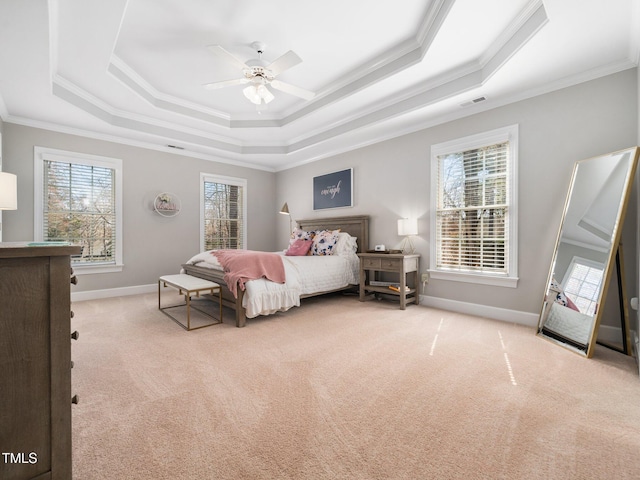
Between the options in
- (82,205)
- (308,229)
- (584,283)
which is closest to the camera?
(584,283)

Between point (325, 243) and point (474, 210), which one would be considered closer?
point (474, 210)

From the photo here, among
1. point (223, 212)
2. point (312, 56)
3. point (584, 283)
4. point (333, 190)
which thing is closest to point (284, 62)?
point (312, 56)

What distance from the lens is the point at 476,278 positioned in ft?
12.1

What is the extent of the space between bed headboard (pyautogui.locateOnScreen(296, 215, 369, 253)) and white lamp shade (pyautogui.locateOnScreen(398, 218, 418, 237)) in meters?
0.82

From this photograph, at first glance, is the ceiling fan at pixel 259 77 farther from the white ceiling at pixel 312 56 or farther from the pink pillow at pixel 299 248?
the pink pillow at pixel 299 248

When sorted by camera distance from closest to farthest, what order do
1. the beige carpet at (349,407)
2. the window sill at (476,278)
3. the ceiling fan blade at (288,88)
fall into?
1. the beige carpet at (349,407)
2. the ceiling fan blade at (288,88)
3. the window sill at (476,278)

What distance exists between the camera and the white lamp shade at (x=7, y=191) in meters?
2.87

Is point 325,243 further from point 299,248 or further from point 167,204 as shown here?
point 167,204

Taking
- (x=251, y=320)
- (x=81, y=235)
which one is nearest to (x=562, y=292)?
(x=251, y=320)

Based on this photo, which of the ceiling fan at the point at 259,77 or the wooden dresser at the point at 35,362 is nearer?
the wooden dresser at the point at 35,362

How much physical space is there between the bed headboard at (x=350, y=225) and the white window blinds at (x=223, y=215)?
146 centimetres

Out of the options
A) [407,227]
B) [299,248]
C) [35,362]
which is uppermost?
[407,227]

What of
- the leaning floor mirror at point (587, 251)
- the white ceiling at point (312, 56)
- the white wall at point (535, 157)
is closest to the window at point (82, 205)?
the white ceiling at point (312, 56)

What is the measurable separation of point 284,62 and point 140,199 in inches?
141
